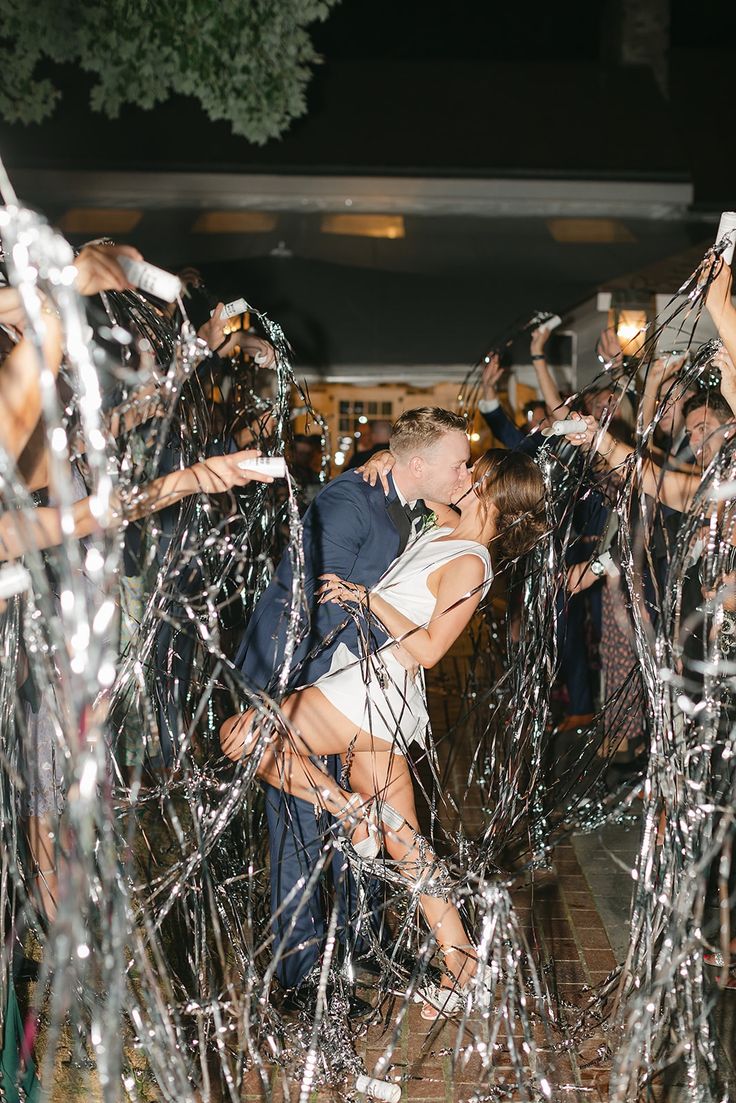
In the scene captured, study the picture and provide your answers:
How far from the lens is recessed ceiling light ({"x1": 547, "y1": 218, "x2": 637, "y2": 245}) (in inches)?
461

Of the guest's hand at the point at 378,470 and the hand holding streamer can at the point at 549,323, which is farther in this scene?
the hand holding streamer can at the point at 549,323

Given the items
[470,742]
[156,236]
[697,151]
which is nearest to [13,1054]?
[470,742]

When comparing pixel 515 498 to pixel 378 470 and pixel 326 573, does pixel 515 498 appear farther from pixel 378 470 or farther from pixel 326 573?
pixel 326 573

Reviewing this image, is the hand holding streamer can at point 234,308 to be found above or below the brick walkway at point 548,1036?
above

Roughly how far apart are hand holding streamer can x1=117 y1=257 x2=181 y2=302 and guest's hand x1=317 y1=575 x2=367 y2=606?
1137 millimetres

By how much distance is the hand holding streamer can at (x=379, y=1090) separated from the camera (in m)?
2.76

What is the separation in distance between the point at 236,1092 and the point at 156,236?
10.3 meters

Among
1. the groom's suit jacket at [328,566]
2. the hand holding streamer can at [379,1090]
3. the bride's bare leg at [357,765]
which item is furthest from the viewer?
the groom's suit jacket at [328,566]

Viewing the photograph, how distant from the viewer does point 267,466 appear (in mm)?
2420

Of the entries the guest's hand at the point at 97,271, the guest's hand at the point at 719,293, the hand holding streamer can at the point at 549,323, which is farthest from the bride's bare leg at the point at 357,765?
the hand holding streamer can at the point at 549,323

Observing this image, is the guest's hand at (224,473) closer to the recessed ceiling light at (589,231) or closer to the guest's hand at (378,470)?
the guest's hand at (378,470)

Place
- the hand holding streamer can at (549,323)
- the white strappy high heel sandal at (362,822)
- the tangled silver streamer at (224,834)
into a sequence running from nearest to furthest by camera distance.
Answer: the tangled silver streamer at (224,834) → the white strappy high heel sandal at (362,822) → the hand holding streamer can at (549,323)

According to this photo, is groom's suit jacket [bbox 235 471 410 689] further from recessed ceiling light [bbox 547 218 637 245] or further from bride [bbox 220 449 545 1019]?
recessed ceiling light [bbox 547 218 637 245]

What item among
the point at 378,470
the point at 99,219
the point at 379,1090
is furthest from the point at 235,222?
the point at 379,1090
